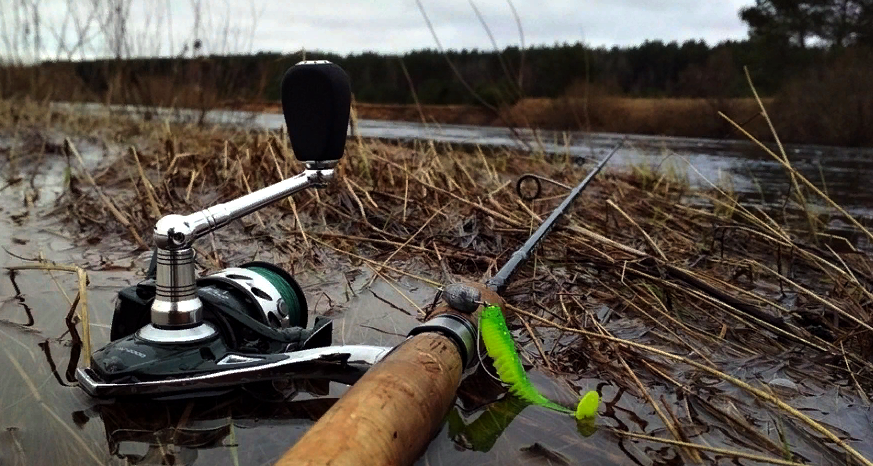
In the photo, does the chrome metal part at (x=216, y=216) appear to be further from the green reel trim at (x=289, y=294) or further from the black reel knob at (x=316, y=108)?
the green reel trim at (x=289, y=294)

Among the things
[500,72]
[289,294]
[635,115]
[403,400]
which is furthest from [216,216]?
[500,72]

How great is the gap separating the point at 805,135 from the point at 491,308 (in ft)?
72.9

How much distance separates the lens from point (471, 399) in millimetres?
1453

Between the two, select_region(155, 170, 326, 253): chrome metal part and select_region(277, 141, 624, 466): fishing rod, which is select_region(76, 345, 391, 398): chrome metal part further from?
select_region(155, 170, 326, 253): chrome metal part

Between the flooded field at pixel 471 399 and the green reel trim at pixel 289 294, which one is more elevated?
the green reel trim at pixel 289 294

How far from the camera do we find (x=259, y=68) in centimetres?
923

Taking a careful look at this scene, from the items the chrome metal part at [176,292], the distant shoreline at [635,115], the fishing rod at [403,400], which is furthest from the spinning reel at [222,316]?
the distant shoreline at [635,115]

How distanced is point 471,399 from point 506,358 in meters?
0.17

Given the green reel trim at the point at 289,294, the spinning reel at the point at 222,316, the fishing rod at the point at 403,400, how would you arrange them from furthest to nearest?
the green reel trim at the point at 289,294 → the spinning reel at the point at 222,316 → the fishing rod at the point at 403,400

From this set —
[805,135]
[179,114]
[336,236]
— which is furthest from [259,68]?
[805,135]

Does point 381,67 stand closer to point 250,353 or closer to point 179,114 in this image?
point 179,114

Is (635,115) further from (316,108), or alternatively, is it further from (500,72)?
(316,108)

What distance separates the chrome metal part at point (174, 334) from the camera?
123cm

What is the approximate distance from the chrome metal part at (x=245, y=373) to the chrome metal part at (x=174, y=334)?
6 cm
